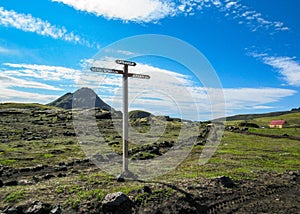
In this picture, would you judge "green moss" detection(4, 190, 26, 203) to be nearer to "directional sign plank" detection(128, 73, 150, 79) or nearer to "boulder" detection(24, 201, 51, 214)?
"boulder" detection(24, 201, 51, 214)

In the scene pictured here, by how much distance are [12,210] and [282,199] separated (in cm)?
1488

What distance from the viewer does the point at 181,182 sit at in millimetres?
18641

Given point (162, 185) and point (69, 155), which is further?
point (69, 155)

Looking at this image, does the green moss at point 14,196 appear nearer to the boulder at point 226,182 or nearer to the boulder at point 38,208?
the boulder at point 38,208

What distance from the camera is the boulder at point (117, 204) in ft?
45.3

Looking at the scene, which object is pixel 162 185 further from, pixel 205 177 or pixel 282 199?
pixel 282 199

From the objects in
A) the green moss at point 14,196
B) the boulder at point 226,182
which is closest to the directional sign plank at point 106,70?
the green moss at point 14,196

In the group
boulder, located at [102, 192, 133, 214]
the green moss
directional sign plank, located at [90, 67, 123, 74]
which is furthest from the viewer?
directional sign plank, located at [90, 67, 123, 74]

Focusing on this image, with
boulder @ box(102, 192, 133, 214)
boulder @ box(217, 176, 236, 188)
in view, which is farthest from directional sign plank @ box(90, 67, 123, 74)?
boulder @ box(217, 176, 236, 188)

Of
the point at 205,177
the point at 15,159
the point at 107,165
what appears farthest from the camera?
the point at 15,159

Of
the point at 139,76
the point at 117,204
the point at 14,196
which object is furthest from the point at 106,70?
the point at 14,196

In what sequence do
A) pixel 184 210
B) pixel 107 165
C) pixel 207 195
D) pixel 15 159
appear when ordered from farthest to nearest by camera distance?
pixel 15 159 < pixel 107 165 < pixel 207 195 < pixel 184 210

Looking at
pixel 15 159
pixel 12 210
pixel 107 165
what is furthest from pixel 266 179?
pixel 15 159

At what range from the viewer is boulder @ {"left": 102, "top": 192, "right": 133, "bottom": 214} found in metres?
13.8
